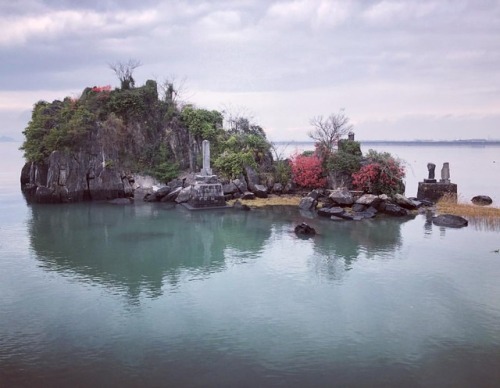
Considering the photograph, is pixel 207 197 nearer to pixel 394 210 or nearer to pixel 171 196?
pixel 171 196

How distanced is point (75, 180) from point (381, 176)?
26557mm

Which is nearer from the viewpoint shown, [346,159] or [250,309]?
[250,309]

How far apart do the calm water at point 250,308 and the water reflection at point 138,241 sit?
13 cm

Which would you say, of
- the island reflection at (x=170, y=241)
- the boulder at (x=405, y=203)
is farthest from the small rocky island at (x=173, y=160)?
the island reflection at (x=170, y=241)

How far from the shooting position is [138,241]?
24.2m

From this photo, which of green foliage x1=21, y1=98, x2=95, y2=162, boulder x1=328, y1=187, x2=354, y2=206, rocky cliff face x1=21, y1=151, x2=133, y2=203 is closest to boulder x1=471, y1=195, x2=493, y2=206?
boulder x1=328, y1=187, x2=354, y2=206

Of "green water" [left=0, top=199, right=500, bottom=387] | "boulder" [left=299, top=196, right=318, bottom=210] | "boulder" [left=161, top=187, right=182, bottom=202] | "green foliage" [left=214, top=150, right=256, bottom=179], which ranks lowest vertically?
"green water" [left=0, top=199, right=500, bottom=387]

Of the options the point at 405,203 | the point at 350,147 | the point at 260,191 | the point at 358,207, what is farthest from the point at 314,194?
the point at 405,203

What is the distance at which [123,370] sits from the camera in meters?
10.6

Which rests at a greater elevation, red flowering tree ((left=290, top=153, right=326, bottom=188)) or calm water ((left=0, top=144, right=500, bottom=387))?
red flowering tree ((left=290, top=153, right=326, bottom=188))

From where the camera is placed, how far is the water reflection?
60.6 feet

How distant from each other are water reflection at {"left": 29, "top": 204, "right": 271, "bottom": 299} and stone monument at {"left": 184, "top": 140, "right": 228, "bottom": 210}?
154cm

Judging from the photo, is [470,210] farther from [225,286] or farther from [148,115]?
[148,115]

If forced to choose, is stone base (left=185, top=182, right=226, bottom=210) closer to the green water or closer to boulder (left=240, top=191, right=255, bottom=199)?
boulder (left=240, top=191, right=255, bottom=199)
